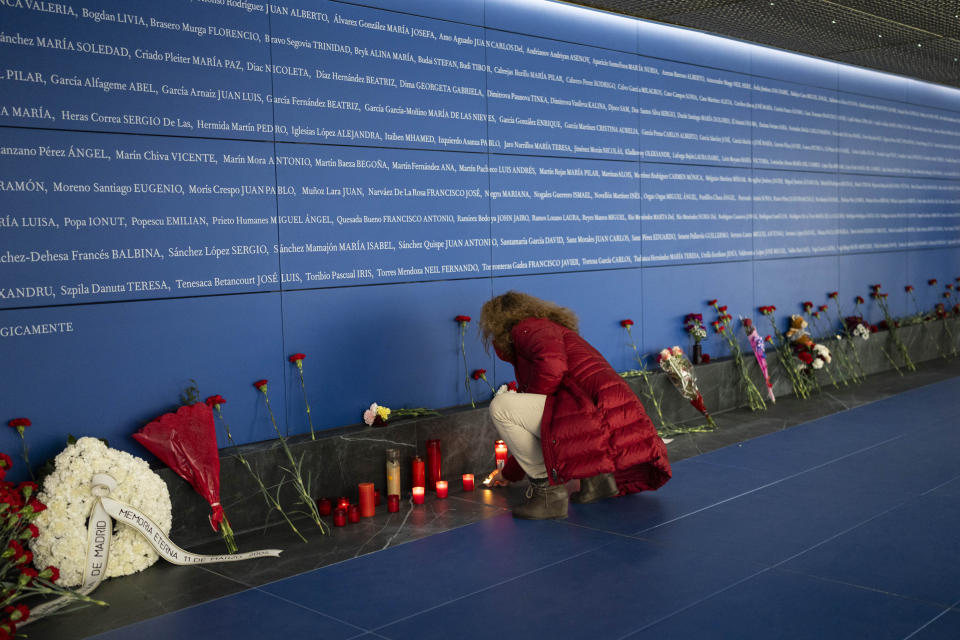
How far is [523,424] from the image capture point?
4.61 m

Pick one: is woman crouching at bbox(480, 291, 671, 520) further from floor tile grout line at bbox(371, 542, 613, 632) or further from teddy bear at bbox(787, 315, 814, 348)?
teddy bear at bbox(787, 315, 814, 348)

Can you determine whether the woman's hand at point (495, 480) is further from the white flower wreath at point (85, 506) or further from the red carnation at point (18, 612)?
the red carnation at point (18, 612)

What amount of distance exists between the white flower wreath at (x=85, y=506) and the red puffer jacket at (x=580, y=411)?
72.0 inches

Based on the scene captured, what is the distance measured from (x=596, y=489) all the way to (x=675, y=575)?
118 centimetres

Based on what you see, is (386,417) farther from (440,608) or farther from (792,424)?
(792,424)

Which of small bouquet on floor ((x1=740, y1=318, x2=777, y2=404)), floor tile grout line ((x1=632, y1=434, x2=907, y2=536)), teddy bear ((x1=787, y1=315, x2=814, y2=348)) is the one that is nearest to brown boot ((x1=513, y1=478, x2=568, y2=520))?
floor tile grout line ((x1=632, y1=434, x2=907, y2=536))

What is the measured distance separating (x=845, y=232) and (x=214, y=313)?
6744 mm

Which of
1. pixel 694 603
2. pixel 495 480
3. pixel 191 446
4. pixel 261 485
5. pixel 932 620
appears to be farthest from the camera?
pixel 495 480

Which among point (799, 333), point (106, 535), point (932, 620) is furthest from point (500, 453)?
point (799, 333)

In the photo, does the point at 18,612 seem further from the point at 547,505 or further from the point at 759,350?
the point at 759,350

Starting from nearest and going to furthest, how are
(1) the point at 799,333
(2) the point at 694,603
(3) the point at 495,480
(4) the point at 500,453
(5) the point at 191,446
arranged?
1. (2) the point at 694,603
2. (5) the point at 191,446
3. (3) the point at 495,480
4. (4) the point at 500,453
5. (1) the point at 799,333

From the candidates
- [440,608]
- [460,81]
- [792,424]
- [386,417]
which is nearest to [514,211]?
[460,81]

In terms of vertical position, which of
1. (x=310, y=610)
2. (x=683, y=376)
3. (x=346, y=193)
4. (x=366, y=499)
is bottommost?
(x=310, y=610)

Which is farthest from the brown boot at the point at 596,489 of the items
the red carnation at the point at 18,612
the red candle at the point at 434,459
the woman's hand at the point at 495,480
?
the red carnation at the point at 18,612
